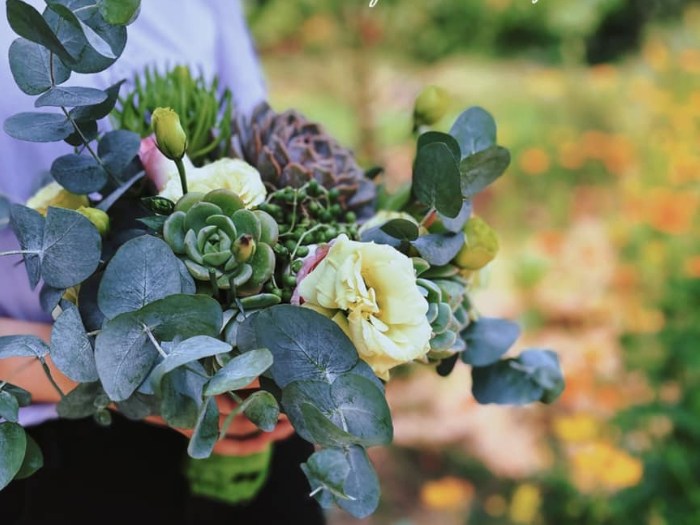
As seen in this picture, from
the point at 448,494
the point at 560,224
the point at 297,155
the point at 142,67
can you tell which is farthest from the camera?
the point at 560,224

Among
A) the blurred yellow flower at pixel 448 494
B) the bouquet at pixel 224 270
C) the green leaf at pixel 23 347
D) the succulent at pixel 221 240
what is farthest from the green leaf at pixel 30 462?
the blurred yellow flower at pixel 448 494

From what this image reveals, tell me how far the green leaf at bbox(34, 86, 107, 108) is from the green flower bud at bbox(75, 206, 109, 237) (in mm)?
95

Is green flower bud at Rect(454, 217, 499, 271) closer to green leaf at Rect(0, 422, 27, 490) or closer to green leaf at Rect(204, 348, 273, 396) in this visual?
green leaf at Rect(204, 348, 273, 396)

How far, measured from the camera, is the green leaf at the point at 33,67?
679mm

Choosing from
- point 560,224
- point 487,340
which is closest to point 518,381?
point 487,340

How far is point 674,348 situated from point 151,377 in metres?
1.63

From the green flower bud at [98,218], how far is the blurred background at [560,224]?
16.0 inches

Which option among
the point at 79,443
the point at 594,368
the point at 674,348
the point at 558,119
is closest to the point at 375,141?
the point at 558,119

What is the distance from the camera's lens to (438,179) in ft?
2.41

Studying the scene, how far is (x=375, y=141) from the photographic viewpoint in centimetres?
304

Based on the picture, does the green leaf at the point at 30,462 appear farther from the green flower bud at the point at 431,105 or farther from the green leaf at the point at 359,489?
the green flower bud at the point at 431,105

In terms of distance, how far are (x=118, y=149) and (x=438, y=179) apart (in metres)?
0.30

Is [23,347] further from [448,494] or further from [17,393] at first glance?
[448,494]

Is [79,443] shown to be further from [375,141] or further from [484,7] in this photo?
[484,7]
